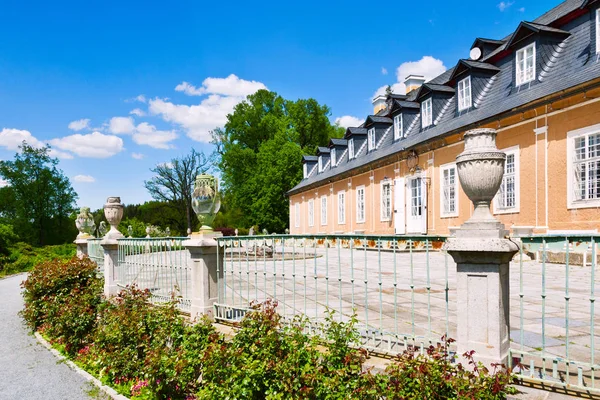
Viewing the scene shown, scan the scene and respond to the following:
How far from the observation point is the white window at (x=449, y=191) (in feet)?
52.6

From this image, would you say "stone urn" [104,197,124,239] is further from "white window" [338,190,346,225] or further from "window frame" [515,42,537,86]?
"white window" [338,190,346,225]

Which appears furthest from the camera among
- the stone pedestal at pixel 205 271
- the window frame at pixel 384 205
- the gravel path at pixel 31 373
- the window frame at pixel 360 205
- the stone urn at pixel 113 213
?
the window frame at pixel 360 205

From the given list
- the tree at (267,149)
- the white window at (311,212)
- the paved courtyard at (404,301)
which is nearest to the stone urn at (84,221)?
the paved courtyard at (404,301)

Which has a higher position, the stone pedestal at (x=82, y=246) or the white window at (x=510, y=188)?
the white window at (x=510, y=188)

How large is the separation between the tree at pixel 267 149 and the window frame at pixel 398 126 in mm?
17451

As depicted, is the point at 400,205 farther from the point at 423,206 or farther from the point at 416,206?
the point at 423,206

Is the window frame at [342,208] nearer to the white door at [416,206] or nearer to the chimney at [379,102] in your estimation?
the white door at [416,206]

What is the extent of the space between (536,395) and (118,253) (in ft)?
26.3

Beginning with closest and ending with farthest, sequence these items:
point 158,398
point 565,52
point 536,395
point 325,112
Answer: point 536,395, point 158,398, point 565,52, point 325,112

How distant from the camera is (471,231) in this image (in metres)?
3.10

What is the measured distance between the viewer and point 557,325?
483 cm

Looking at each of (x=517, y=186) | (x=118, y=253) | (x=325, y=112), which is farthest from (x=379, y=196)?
(x=325, y=112)

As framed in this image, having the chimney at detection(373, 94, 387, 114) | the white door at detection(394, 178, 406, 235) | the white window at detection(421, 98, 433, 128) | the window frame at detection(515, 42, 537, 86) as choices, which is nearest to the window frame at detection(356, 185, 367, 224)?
the white door at detection(394, 178, 406, 235)

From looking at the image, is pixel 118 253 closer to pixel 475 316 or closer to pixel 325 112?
pixel 475 316
